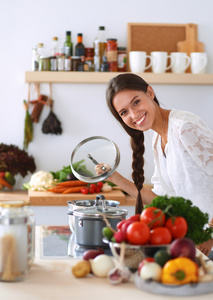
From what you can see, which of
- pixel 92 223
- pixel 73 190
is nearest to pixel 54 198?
pixel 73 190

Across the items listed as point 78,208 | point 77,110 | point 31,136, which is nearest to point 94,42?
point 77,110

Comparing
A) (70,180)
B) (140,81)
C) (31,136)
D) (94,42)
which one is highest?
(94,42)

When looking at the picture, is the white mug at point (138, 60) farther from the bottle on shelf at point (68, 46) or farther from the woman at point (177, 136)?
the woman at point (177, 136)

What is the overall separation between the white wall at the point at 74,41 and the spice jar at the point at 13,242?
102 inches

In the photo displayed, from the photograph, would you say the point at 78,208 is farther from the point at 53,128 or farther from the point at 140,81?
the point at 53,128

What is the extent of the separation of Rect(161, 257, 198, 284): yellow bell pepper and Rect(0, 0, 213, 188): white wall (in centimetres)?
273

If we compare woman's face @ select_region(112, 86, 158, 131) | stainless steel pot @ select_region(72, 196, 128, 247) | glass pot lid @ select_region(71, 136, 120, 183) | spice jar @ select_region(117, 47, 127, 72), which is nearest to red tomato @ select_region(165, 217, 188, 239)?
stainless steel pot @ select_region(72, 196, 128, 247)

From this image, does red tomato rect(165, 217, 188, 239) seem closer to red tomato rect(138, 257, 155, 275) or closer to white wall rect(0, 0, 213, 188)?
red tomato rect(138, 257, 155, 275)

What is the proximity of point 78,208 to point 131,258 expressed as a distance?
576mm

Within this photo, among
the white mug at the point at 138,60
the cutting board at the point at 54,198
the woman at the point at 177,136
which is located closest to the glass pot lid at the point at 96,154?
the woman at the point at 177,136

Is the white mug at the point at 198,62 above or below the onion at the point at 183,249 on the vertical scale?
above

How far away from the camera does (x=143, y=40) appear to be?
391 centimetres

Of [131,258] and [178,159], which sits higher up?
[178,159]

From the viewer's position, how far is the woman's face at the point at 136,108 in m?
2.16
